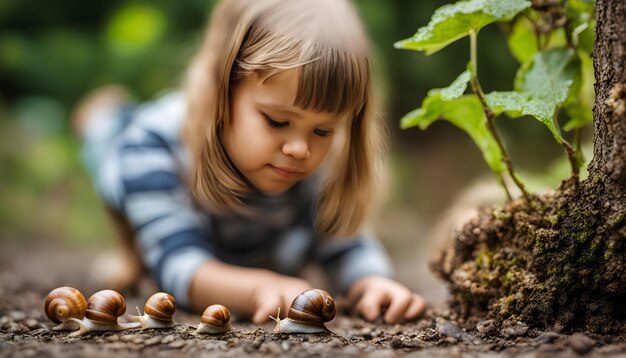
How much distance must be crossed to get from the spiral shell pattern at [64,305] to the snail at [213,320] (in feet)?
0.72

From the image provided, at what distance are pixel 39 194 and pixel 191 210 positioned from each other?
97.8 inches

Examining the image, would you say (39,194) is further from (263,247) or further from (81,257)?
(263,247)

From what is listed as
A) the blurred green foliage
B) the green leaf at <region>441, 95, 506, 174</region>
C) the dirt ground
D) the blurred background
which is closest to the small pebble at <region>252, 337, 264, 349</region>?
the dirt ground

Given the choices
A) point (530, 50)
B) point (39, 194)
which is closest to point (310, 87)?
point (530, 50)

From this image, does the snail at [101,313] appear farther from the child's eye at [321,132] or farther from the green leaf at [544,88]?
the green leaf at [544,88]

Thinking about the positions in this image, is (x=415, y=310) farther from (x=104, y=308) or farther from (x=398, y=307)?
(x=104, y=308)

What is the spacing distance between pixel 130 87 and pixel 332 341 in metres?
3.20

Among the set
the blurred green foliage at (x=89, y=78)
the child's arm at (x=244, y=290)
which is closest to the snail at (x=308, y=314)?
the child's arm at (x=244, y=290)

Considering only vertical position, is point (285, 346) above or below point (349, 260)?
below

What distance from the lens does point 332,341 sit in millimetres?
1075

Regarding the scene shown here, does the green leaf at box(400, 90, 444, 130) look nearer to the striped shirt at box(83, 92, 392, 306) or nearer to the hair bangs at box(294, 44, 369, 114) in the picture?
the hair bangs at box(294, 44, 369, 114)

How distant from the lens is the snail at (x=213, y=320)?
1095 millimetres

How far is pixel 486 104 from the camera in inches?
43.2

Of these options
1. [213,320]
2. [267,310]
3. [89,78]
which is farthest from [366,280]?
[89,78]
